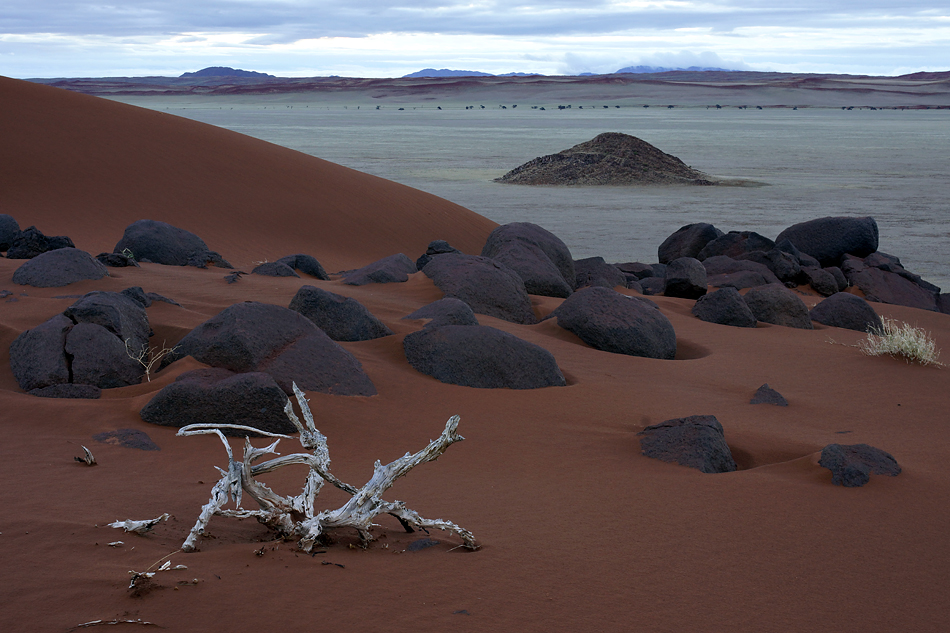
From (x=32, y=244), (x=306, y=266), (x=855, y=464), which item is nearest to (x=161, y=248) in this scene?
(x=32, y=244)

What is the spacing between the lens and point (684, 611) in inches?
116

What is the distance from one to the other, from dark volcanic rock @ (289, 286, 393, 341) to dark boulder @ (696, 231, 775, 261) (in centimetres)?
859

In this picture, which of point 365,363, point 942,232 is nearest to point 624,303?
point 365,363

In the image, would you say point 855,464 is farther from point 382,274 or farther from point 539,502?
point 382,274

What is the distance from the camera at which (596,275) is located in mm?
12117

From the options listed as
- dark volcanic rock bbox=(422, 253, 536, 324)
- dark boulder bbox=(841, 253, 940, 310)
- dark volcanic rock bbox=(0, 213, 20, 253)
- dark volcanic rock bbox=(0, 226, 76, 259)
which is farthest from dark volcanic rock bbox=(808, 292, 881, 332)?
dark volcanic rock bbox=(0, 213, 20, 253)

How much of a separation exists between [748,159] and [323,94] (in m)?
120

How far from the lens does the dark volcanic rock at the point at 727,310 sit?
9547 millimetres

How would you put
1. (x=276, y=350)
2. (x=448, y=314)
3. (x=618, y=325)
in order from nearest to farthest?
(x=276, y=350)
(x=448, y=314)
(x=618, y=325)

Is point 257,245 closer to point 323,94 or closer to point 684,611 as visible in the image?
point 684,611

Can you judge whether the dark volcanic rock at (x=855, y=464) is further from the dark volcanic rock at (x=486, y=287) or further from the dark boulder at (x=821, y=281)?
the dark boulder at (x=821, y=281)

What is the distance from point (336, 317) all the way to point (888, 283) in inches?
359

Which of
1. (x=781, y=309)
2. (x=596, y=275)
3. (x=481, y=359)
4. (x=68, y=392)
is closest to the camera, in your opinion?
(x=68, y=392)

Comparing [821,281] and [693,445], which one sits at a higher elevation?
[693,445]
